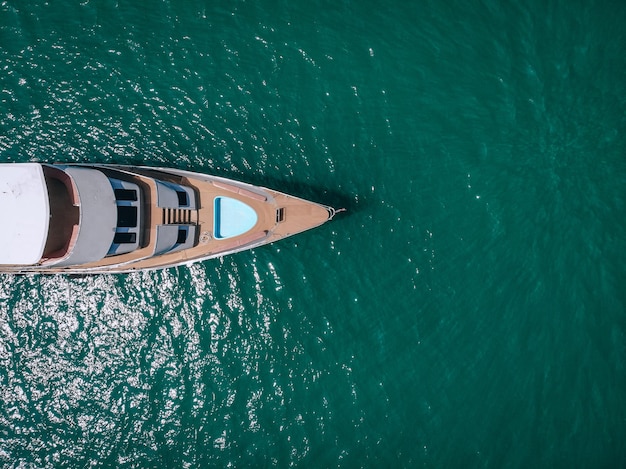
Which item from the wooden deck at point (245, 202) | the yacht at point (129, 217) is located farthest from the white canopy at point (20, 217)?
the wooden deck at point (245, 202)

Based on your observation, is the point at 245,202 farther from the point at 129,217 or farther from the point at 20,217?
the point at 20,217

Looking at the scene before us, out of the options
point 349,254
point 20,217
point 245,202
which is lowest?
point 349,254

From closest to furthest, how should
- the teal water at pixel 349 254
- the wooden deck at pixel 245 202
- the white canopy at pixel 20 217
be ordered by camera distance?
the white canopy at pixel 20 217 → the wooden deck at pixel 245 202 → the teal water at pixel 349 254

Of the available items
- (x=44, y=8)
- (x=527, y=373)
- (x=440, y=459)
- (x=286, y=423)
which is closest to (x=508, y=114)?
(x=527, y=373)

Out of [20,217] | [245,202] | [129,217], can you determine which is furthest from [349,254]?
[20,217]

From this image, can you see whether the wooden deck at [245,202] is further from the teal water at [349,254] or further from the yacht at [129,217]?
the teal water at [349,254]

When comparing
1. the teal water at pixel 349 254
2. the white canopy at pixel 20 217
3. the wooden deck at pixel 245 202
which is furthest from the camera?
the teal water at pixel 349 254

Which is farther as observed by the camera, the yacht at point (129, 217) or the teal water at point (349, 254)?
the teal water at point (349, 254)
